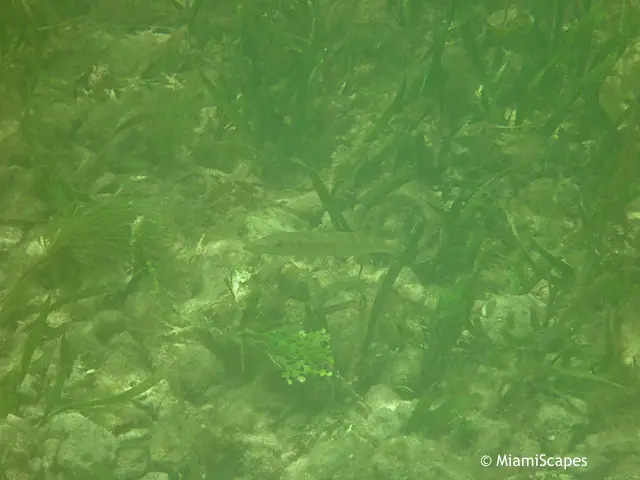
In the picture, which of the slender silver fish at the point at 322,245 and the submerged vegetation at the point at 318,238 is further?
the slender silver fish at the point at 322,245

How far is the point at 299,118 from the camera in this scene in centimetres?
275

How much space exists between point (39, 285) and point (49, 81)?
1162 mm

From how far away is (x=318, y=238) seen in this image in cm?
242

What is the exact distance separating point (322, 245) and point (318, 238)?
4 centimetres

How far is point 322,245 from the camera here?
242cm

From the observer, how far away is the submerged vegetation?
219 centimetres

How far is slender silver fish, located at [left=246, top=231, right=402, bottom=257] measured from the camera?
2424 millimetres

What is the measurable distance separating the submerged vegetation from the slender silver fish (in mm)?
11

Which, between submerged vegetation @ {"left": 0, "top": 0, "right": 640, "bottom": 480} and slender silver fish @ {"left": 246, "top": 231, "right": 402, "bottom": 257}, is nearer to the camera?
submerged vegetation @ {"left": 0, "top": 0, "right": 640, "bottom": 480}

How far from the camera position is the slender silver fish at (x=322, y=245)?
242 centimetres

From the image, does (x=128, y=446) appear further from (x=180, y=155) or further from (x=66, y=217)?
(x=180, y=155)

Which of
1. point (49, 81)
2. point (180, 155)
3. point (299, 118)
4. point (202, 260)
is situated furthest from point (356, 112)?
point (49, 81)

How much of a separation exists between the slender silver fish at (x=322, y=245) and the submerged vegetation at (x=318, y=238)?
11 millimetres

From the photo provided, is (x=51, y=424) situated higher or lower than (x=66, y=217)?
lower
